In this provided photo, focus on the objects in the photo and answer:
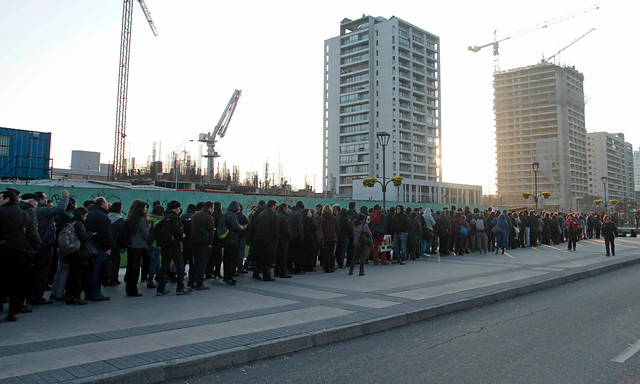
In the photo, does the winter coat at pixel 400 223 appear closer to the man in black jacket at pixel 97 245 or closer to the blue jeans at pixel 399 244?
the blue jeans at pixel 399 244

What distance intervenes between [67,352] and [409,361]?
3.98m

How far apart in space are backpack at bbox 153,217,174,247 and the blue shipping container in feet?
65.4

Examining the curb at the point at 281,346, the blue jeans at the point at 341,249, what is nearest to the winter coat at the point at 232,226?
the blue jeans at the point at 341,249

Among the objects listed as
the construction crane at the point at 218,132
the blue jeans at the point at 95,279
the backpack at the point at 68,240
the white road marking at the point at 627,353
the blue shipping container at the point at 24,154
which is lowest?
the white road marking at the point at 627,353

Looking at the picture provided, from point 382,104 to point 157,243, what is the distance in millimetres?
91857

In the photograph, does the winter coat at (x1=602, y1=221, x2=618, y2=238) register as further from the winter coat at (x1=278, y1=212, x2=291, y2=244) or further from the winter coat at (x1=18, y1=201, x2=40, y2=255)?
the winter coat at (x1=18, y1=201, x2=40, y2=255)

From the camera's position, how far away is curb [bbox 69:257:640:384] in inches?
178

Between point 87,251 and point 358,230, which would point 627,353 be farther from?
point 87,251

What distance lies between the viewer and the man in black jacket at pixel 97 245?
816cm

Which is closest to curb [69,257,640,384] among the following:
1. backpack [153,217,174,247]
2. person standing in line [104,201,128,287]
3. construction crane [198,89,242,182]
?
backpack [153,217,174,247]

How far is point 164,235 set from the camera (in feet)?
29.2

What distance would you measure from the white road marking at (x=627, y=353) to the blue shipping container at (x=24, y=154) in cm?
2753

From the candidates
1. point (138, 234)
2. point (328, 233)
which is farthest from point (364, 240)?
point (138, 234)

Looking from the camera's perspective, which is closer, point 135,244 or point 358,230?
point 135,244
